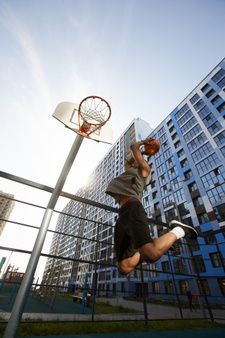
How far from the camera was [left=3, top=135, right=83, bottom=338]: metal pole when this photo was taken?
1471mm

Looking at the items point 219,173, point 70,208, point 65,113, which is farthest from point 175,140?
point 70,208

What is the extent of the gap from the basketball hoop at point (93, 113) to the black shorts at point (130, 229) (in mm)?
1384

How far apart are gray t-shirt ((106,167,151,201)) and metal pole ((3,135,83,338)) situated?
530 millimetres

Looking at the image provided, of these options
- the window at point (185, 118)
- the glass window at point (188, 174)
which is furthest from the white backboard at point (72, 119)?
the window at point (185, 118)

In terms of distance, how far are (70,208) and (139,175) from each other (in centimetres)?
8365

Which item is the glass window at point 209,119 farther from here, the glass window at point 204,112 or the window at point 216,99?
the window at point 216,99

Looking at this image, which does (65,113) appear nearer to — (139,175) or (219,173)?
(139,175)

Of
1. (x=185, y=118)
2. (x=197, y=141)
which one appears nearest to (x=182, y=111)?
(x=185, y=118)

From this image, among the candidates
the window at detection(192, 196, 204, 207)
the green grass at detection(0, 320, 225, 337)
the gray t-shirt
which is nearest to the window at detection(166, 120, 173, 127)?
the window at detection(192, 196, 204, 207)

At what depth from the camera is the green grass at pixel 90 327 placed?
1.95 m

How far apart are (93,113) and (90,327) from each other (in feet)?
9.69

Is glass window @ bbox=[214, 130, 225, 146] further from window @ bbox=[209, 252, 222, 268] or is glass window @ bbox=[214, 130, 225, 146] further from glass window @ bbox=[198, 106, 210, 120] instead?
window @ bbox=[209, 252, 222, 268]

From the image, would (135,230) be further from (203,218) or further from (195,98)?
(195,98)

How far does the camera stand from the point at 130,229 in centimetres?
163
